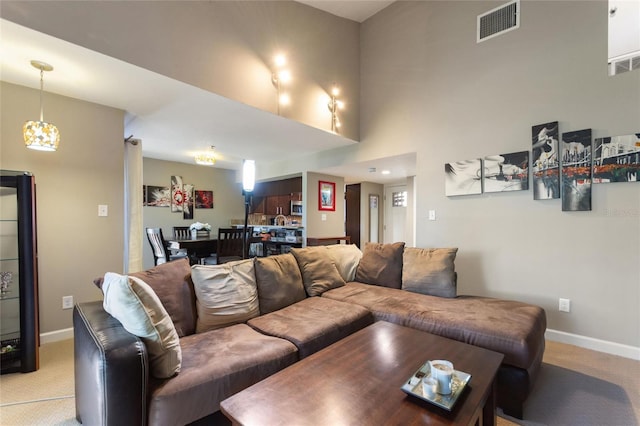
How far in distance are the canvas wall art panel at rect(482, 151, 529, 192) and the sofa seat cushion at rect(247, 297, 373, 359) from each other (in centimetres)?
206

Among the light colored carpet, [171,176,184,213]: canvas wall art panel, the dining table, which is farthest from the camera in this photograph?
[171,176,184,213]: canvas wall art panel

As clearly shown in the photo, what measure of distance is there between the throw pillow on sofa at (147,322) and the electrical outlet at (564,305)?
330 cm

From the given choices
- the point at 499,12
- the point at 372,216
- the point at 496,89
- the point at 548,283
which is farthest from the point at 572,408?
the point at 372,216

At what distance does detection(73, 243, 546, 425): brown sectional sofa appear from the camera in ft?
3.86

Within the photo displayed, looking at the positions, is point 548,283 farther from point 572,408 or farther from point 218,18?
point 218,18

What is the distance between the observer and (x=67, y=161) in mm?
2701

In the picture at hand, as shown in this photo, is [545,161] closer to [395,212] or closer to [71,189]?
[395,212]

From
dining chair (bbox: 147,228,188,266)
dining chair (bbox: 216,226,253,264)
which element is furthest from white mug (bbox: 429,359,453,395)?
dining chair (bbox: 147,228,188,266)

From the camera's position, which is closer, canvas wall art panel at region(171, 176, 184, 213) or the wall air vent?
the wall air vent

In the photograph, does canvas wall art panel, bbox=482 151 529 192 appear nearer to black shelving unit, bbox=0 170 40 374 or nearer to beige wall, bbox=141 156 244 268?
black shelving unit, bbox=0 170 40 374

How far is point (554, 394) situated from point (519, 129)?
2.41m

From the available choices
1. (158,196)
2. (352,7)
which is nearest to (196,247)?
(158,196)

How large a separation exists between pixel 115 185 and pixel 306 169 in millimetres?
3109

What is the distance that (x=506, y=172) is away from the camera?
2.94m
